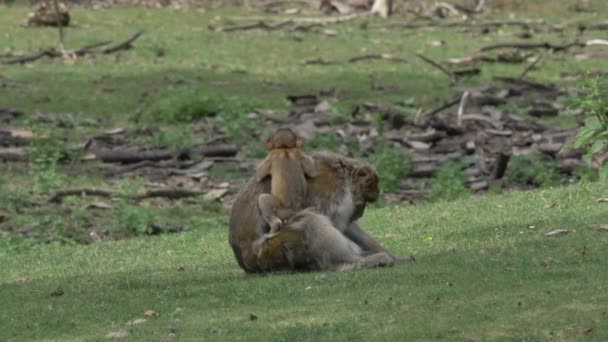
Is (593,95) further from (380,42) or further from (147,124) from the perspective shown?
(380,42)

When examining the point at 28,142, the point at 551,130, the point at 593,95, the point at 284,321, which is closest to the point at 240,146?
the point at 28,142

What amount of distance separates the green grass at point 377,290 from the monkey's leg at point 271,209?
1.36 ft

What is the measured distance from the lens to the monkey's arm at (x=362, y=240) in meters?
11.1

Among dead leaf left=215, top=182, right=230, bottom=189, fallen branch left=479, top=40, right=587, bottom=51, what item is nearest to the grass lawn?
dead leaf left=215, top=182, right=230, bottom=189

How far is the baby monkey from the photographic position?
34.8 feet

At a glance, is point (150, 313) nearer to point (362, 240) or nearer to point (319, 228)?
point (319, 228)

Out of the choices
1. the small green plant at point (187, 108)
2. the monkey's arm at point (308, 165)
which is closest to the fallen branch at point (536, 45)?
the small green plant at point (187, 108)

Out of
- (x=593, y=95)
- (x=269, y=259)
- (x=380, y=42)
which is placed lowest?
(x=380, y=42)

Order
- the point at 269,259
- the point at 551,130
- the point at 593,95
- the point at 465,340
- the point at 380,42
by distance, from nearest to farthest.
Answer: the point at 465,340
the point at 269,259
the point at 593,95
the point at 551,130
the point at 380,42

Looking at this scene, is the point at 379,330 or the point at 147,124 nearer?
the point at 379,330

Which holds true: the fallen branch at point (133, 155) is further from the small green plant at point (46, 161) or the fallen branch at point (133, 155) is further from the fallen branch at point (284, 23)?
the fallen branch at point (284, 23)

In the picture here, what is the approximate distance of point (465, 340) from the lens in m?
8.20

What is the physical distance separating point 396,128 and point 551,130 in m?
2.57

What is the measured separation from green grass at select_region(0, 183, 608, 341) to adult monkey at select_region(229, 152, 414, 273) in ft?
0.57
